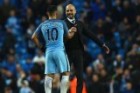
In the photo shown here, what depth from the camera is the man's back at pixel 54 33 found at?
15406 millimetres

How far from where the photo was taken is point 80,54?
1602cm

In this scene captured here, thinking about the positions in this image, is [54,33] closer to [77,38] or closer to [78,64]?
[77,38]

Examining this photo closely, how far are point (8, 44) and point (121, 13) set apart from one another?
15.6ft

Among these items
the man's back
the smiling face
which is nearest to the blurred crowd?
the smiling face

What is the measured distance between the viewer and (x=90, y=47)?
25.9 m

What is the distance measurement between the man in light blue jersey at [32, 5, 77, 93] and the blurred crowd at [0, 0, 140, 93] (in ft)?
17.5

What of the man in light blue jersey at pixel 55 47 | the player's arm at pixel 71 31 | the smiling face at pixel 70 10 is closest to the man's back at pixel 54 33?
the man in light blue jersey at pixel 55 47

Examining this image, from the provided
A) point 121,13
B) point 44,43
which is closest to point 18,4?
point 121,13

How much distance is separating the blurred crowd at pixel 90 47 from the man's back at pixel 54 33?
545 centimetres

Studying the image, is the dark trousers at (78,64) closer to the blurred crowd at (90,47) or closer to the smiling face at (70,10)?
the smiling face at (70,10)

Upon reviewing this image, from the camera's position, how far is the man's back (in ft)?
50.5

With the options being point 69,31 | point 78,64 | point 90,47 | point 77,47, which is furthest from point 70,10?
point 90,47

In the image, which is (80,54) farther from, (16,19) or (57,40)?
(16,19)

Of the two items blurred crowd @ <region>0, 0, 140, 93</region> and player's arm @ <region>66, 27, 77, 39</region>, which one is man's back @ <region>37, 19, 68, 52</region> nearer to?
player's arm @ <region>66, 27, 77, 39</region>
